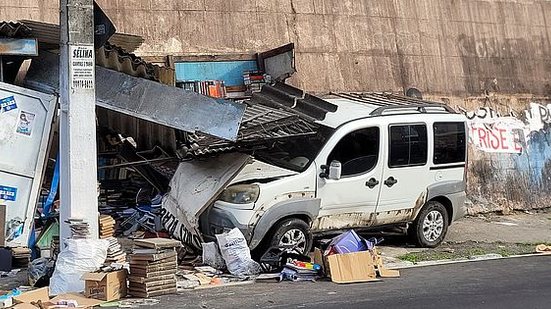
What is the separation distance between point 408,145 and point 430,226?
1.48 metres

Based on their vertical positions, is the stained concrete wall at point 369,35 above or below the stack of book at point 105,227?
above

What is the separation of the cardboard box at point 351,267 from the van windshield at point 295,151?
1644mm

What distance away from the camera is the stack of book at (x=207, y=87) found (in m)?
13.8

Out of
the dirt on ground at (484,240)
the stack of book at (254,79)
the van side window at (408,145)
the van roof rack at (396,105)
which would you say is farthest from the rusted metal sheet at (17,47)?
the dirt on ground at (484,240)

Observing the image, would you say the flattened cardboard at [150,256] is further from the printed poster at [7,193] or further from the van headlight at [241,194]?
the printed poster at [7,193]

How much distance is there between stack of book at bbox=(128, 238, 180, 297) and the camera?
29.3 ft

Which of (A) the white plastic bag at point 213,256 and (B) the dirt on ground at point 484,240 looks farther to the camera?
(B) the dirt on ground at point 484,240

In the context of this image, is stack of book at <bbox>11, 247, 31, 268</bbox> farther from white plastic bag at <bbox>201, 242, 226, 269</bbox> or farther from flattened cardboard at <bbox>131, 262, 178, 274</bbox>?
white plastic bag at <bbox>201, 242, 226, 269</bbox>

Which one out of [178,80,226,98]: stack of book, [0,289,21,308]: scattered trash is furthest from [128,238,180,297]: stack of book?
[178,80,226,98]: stack of book

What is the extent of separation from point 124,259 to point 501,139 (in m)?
10.4

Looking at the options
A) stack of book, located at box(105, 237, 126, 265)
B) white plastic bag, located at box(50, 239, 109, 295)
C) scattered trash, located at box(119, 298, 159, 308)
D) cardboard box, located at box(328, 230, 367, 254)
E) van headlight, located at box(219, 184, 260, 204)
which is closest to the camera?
scattered trash, located at box(119, 298, 159, 308)

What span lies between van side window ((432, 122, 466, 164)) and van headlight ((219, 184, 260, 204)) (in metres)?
3.48

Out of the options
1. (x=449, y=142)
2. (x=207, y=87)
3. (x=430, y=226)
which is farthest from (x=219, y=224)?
(x=449, y=142)

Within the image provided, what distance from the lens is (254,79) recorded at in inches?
569
